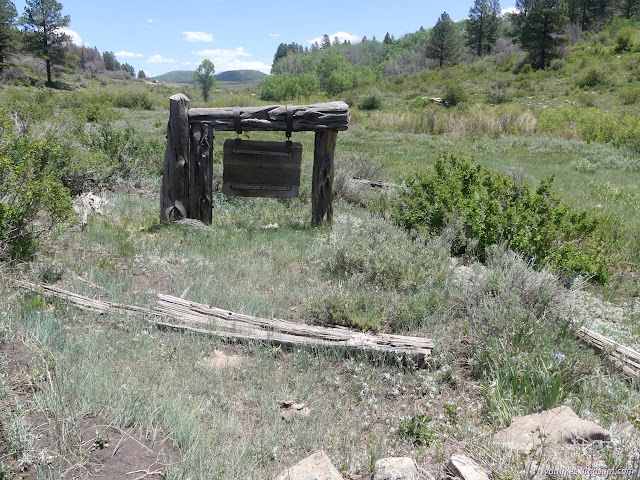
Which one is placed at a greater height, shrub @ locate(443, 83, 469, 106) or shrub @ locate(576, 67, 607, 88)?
shrub @ locate(576, 67, 607, 88)

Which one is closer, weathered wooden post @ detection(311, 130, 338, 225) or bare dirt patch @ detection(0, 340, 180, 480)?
bare dirt patch @ detection(0, 340, 180, 480)

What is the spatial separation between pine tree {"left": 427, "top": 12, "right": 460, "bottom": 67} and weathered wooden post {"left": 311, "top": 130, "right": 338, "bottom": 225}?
69.8 meters

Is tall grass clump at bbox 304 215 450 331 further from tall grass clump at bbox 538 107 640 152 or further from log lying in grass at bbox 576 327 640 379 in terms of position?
tall grass clump at bbox 538 107 640 152

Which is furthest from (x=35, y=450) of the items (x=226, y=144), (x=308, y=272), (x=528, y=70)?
(x=528, y=70)

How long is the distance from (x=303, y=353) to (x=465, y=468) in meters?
1.60

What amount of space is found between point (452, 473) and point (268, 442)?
40.3 inches

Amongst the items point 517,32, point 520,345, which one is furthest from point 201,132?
point 517,32

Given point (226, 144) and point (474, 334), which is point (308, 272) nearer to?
point (474, 334)

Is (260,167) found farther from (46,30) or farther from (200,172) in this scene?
(46,30)

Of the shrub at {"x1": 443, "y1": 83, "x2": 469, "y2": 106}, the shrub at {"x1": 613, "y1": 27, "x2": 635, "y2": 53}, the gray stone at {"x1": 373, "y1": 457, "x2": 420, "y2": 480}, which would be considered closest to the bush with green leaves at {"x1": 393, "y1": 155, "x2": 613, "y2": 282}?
the gray stone at {"x1": 373, "y1": 457, "x2": 420, "y2": 480}

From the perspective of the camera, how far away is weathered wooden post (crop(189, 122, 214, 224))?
6.96 metres

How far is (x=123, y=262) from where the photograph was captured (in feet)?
17.4

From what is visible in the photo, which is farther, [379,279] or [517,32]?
[517,32]

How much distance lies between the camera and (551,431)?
2.73 metres
